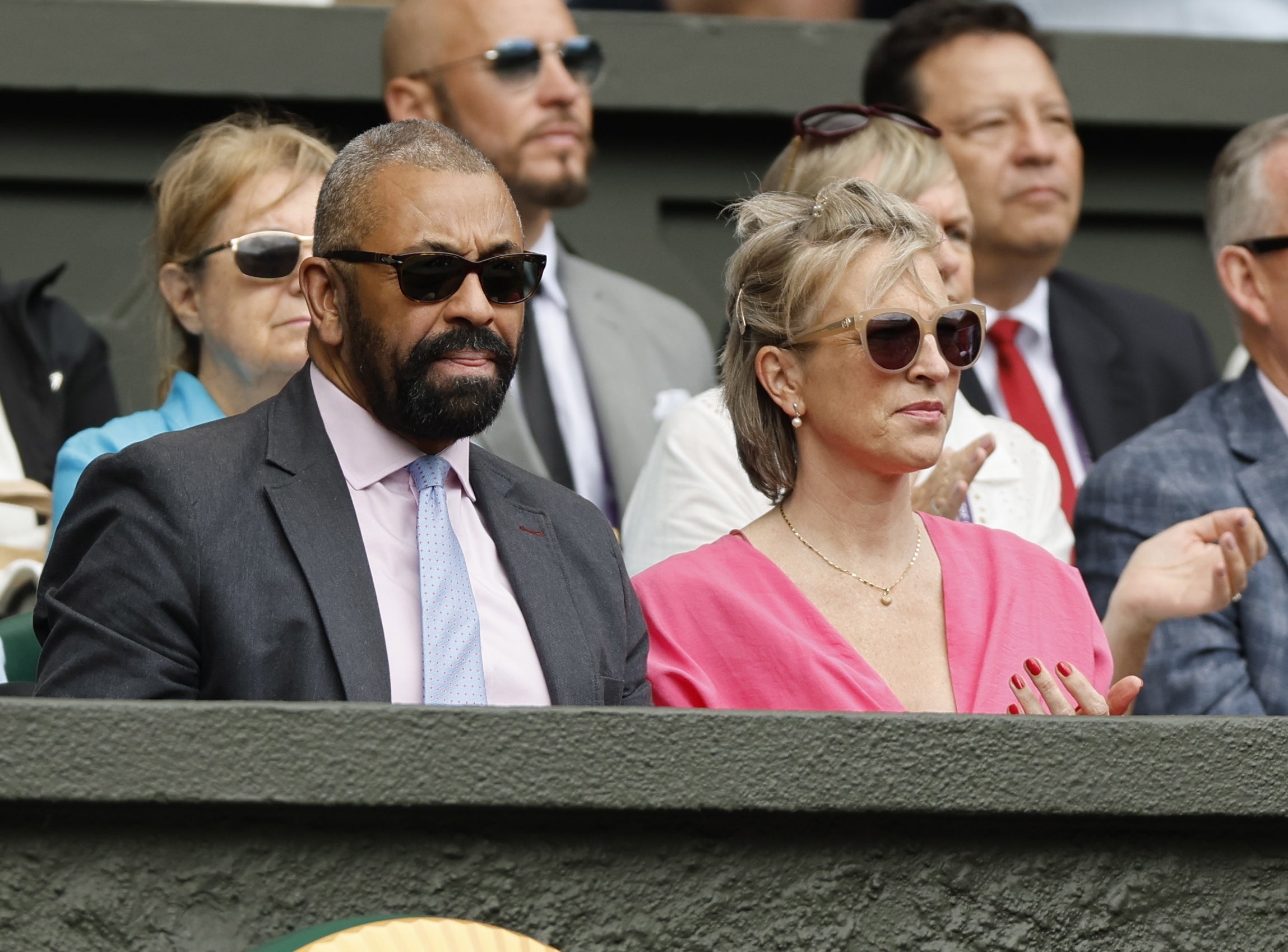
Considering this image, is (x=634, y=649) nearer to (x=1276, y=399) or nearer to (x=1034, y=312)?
(x=1276, y=399)

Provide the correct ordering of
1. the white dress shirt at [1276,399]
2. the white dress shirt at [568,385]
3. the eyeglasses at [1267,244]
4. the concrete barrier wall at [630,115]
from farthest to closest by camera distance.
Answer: the concrete barrier wall at [630,115], the white dress shirt at [568,385], the eyeglasses at [1267,244], the white dress shirt at [1276,399]

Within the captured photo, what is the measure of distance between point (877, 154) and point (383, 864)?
6.48ft

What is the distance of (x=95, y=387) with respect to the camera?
13.5ft

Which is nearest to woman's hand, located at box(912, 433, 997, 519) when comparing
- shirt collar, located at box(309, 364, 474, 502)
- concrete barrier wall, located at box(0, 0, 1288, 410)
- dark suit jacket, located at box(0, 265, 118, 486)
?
shirt collar, located at box(309, 364, 474, 502)

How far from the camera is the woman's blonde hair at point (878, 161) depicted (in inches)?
141

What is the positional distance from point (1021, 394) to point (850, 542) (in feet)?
4.76

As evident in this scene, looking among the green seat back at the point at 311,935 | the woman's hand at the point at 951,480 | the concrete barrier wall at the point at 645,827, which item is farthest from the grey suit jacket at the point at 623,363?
the green seat back at the point at 311,935

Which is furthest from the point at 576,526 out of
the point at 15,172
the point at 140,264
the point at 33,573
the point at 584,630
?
the point at 15,172

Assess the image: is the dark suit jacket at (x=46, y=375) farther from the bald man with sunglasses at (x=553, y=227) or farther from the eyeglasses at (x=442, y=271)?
the eyeglasses at (x=442, y=271)

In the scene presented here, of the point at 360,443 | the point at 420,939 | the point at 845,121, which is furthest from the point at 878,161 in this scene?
the point at 420,939

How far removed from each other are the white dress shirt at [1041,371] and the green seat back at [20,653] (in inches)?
86.7

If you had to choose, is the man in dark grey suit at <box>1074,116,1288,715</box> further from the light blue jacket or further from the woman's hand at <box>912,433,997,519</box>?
the light blue jacket

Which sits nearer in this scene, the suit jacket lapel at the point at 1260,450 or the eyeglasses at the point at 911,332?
the eyeglasses at the point at 911,332

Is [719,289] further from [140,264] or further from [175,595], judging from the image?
[175,595]
